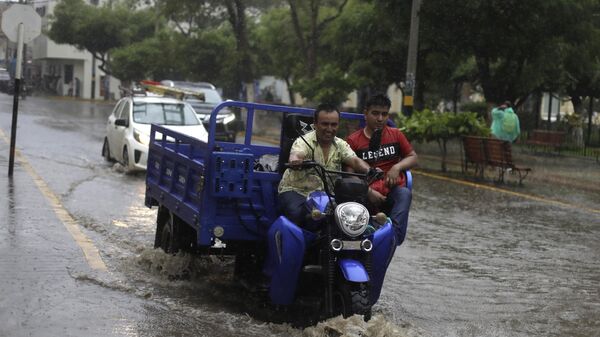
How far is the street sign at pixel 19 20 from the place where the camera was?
1520 cm

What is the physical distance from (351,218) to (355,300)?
541 millimetres

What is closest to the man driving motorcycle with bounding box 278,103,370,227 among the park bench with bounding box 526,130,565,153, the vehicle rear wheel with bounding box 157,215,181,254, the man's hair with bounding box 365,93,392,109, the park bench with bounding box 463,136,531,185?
the man's hair with bounding box 365,93,392,109

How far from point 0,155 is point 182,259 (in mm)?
11956

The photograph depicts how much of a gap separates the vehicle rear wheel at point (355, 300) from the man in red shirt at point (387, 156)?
0.97 metres

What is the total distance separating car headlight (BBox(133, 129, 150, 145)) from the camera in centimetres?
1769

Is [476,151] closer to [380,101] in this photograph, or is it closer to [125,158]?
Result: [125,158]

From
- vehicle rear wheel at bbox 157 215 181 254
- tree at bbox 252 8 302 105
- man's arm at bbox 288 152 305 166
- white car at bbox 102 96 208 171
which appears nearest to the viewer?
man's arm at bbox 288 152 305 166

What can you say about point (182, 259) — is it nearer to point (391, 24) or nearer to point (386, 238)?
point (386, 238)

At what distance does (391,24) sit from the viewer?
91.2 feet

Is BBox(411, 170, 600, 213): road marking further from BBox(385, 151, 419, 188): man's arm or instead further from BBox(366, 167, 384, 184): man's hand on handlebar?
BBox(366, 167, 384, 184): man's hand on handlebar

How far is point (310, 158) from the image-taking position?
707cm

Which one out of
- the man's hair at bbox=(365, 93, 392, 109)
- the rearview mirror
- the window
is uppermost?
the window

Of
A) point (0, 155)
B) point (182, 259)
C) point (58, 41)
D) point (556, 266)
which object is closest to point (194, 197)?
point (182, 259)

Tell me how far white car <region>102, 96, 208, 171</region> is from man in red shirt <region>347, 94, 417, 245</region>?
10.4m
